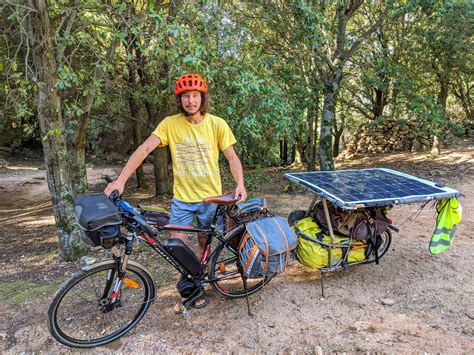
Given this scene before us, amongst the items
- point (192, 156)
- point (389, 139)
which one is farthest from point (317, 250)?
point (389, 139)

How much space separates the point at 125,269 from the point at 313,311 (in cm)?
174

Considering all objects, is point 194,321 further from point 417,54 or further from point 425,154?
point 425,154

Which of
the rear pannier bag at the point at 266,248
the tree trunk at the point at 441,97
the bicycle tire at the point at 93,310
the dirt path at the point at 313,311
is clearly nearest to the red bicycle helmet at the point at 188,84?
the rear pannier bag at the point at 266,248

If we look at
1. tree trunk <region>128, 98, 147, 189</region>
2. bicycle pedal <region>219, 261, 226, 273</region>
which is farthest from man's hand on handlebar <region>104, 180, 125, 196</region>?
tree trunk <region>128, 98, 147, 189</region>

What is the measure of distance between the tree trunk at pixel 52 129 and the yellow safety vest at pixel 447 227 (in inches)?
155

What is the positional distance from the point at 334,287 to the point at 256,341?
1.17 m

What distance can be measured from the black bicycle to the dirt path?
0.54 feet

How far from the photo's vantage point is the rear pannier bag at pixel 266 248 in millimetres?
2699

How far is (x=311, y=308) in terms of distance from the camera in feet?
10.3

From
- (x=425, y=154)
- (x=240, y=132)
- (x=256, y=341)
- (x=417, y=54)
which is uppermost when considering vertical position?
(x=417, y=54)

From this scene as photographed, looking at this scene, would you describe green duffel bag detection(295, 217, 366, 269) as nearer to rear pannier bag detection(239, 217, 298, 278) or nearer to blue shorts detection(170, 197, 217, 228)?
rear pannier bag detection(239, 217, 298, 278)

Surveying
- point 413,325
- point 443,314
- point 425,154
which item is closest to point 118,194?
point 413,325

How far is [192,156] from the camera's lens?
9.75 feet

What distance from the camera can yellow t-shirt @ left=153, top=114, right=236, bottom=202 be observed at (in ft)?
9.67
